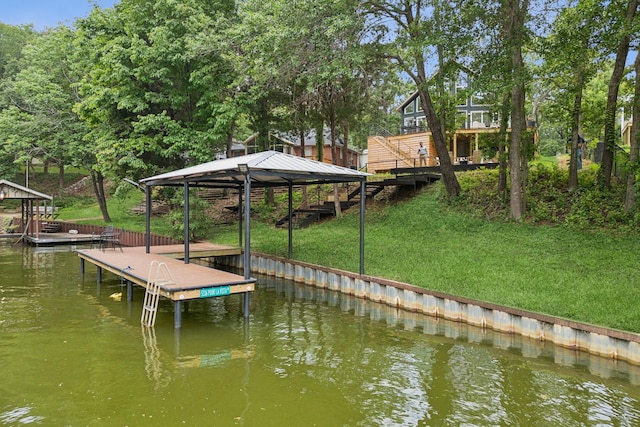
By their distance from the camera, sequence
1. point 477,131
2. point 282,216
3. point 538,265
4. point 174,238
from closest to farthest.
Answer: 1. point 538,265
2. point 174,238
3. point 282,216
4. point 477,131

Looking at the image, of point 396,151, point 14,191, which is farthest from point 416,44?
point 14,191

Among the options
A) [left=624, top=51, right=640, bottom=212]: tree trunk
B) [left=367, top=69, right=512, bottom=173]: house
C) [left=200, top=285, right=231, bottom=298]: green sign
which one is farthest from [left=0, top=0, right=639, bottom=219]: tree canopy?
[left=200, top=285, right=231, bottom=298]: green sign

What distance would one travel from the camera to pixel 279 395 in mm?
5992

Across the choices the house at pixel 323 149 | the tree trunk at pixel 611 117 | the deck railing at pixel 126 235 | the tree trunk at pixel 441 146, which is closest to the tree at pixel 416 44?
the tree trunk at pixel 441 146

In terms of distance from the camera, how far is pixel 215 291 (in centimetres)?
902

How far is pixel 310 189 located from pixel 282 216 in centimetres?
409

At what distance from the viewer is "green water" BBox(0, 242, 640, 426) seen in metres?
5.44

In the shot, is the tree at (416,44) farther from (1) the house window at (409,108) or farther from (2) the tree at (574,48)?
(1) the house window at (409,108)

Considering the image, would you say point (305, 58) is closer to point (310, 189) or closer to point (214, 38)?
point (214, 38)

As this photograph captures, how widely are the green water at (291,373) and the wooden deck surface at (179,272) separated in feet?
2.47

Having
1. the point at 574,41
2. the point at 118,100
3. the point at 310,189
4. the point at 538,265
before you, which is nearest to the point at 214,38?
the point at 118,100

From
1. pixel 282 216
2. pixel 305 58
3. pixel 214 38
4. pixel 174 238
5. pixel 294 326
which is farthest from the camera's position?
pixel 282 216

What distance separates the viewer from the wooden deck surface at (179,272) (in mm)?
8781

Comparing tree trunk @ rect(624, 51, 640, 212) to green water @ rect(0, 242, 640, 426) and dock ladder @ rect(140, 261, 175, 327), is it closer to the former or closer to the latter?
green water @ rect(0, 242, 640, 426)
